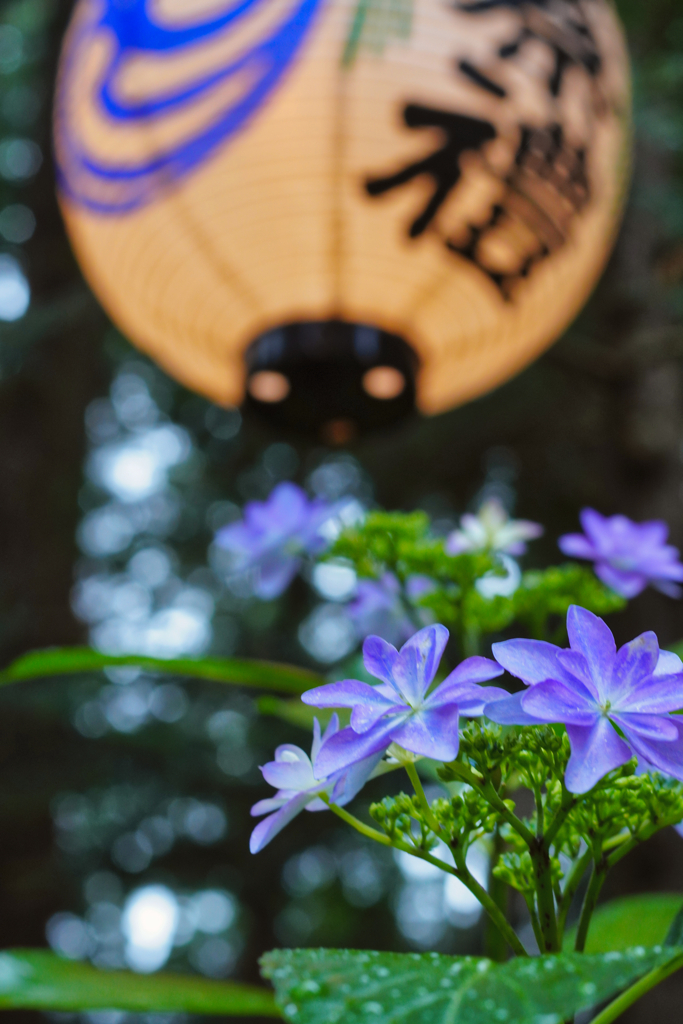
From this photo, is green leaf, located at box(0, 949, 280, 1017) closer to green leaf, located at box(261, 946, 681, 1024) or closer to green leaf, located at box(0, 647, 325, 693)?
green leaf, located at box(0, 647, 325, 693)

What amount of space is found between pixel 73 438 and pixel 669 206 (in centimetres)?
188

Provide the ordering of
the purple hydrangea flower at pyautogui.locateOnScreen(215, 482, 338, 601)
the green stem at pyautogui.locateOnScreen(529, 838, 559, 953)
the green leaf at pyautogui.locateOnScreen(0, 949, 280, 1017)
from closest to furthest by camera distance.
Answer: the green stem at pyautogui.locateOnScreen(529, 838, 559, 953) → the green leaf at pyautogui.locateOnScreen(0, 949, 280, 1017) → the purple hydrangea flower at pyautogui.locateOnScreen(215, 482, 338, 601)

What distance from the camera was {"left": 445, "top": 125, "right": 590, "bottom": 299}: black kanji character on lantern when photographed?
A: 984 mm

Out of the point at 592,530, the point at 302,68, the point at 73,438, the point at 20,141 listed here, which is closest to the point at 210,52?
→ the point at 302,68

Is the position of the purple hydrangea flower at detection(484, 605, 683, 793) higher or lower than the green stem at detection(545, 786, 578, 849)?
higher

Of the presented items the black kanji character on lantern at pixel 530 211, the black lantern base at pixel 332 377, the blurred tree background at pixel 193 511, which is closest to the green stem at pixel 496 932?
the black lantern base at pixel 332 377

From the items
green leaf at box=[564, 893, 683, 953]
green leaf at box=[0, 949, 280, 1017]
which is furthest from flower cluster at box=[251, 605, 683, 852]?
green leaf at box=[564, 893, 683, 953]

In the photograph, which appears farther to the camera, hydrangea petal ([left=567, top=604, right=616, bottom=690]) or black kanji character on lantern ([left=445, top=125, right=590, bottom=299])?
black kanji character on lantern ([left=445, top=125, right=590, bottom=299])

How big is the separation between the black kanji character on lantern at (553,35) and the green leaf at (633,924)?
0.84m

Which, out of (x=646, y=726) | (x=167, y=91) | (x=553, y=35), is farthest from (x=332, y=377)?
(x=646, y=726)

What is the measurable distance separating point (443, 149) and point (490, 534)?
Answer: 1.46ft

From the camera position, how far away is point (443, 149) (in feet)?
3.11

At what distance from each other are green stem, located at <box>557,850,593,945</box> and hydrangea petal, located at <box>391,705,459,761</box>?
12 cm

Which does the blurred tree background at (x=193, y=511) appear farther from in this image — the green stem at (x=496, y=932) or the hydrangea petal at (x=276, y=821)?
the hydrangea petal at (x=276, y=821)
